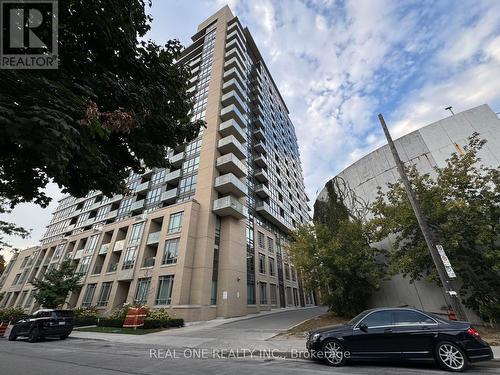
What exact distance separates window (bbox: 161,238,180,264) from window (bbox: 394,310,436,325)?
69.5 ft

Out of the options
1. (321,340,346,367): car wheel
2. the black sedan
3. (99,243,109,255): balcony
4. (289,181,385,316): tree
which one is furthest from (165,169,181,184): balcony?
(321,340,346,367): car wheel

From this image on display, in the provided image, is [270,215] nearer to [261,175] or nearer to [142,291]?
[261,175]

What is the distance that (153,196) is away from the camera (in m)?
34.2

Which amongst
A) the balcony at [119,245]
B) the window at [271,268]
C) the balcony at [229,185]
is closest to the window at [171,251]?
the balcony at [229,185]

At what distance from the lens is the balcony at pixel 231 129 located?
31.9m

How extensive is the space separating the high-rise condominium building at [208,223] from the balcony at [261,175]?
0.26 m

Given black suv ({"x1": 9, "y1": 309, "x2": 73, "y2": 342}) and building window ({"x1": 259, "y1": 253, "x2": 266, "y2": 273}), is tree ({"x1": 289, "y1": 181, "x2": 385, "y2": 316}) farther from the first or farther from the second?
building window ({"x1": 259, "y1": 253, "x2": 266, "y2": 273})

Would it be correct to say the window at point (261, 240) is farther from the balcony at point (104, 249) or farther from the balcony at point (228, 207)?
the balcony at point (104, 249)

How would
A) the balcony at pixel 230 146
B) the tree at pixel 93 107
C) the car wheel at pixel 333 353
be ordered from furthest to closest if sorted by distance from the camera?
the balcony at pixel 230 146
the car wheel at pixel 333 353
the tree at pixel 93 107

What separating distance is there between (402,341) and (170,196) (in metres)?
28.3

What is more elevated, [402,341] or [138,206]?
[138,206]

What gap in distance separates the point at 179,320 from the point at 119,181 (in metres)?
16.5

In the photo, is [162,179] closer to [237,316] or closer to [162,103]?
[237,316]

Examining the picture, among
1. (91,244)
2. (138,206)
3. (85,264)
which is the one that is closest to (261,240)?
(138,206)
